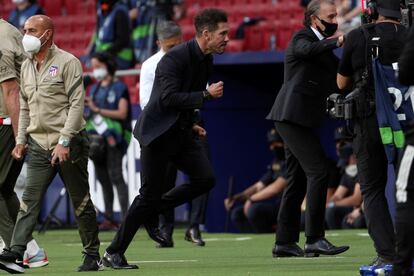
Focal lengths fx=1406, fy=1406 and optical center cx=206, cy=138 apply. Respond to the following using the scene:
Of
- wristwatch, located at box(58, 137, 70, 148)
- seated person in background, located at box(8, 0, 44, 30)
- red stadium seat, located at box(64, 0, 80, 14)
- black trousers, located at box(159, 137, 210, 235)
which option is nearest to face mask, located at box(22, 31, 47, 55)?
wristwatch, located at box(58, 137, 70, 148)

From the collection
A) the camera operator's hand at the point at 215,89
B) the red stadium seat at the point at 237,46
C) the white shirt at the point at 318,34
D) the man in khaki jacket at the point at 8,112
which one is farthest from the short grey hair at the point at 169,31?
the red stadium seat at the point at 237,46

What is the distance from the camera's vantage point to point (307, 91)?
11.7 m

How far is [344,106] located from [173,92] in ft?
4.60

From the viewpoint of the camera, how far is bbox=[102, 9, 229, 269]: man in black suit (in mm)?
10609

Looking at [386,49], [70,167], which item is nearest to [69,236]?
[70,167]

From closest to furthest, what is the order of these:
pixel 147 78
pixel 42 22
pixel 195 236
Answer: pixel 42 22 < pixel 147 78 < pixel 195 236

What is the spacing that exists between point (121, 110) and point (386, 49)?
8.50 metres

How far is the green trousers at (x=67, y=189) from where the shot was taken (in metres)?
10.5

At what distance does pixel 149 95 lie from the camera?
1327 cm

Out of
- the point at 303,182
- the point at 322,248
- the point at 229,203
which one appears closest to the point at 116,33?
the point at 229,203

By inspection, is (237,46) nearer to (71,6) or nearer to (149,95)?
(149,95)

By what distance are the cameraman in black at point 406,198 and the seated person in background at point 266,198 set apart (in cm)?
933

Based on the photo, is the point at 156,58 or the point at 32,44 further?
the point at 156,58

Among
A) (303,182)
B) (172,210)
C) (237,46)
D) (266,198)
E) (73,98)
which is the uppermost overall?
(73,98)
